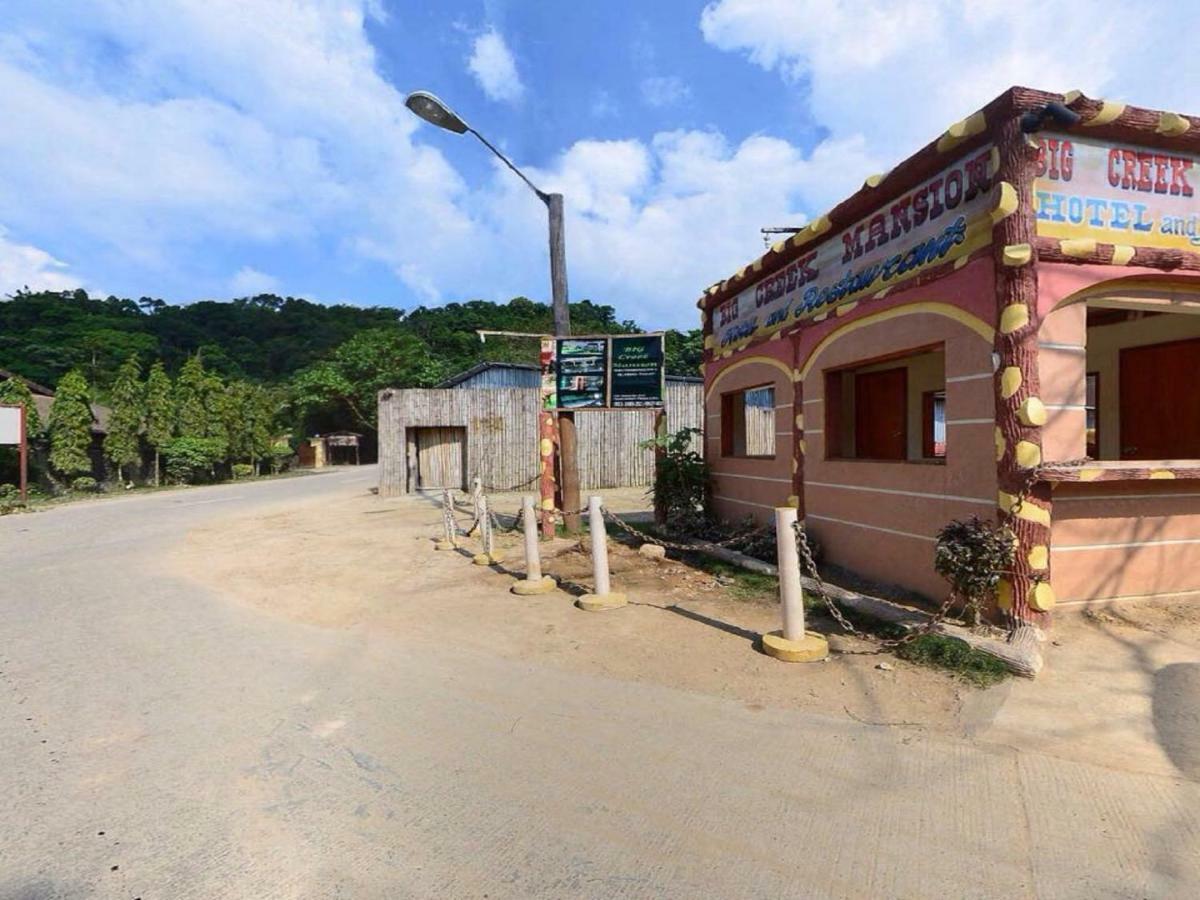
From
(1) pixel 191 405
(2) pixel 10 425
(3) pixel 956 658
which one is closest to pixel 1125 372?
(3) pixel 956 658

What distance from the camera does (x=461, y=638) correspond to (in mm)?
5738

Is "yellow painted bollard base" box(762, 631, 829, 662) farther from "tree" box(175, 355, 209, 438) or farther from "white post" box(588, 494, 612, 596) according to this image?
"tree" box(175, 355, 209, 438)

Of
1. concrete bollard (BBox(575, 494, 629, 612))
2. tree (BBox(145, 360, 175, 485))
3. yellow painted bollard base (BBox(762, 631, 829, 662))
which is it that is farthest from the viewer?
tree (BBox(145, 360, 175, 485))

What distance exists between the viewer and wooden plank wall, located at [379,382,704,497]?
19.8 metres

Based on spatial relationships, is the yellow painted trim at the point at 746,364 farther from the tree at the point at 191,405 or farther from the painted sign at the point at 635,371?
the tree at the point at 191,405

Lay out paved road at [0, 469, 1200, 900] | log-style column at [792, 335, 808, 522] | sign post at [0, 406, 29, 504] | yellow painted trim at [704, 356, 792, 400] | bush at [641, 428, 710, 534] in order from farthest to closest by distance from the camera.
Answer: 1. sign post at [0, 406, 29, 504]
2. bush at [641, 428, 710, 534]
3. yellow painted trim at [704, 356, 792, 400]
4. log-style column at [792, 335, 808, 522]
5. paved road at [0, 469, 1200, 900]

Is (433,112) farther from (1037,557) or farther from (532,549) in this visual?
(1037,557)

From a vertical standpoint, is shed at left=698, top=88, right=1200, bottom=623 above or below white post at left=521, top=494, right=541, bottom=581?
above

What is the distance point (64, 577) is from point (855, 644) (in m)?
9.80

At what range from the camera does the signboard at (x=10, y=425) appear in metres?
21.0

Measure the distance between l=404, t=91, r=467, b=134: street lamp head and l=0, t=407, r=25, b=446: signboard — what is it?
20249 millimetres

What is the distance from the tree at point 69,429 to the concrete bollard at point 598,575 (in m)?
25.6

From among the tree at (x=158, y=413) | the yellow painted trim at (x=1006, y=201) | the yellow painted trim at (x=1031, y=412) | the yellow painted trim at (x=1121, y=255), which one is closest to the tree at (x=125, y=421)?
the tree at (x=158, y=413)

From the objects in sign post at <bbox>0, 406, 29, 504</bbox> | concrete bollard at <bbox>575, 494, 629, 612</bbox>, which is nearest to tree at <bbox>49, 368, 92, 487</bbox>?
sign post at <bbox>0, 406, 29, 504</bbox>
